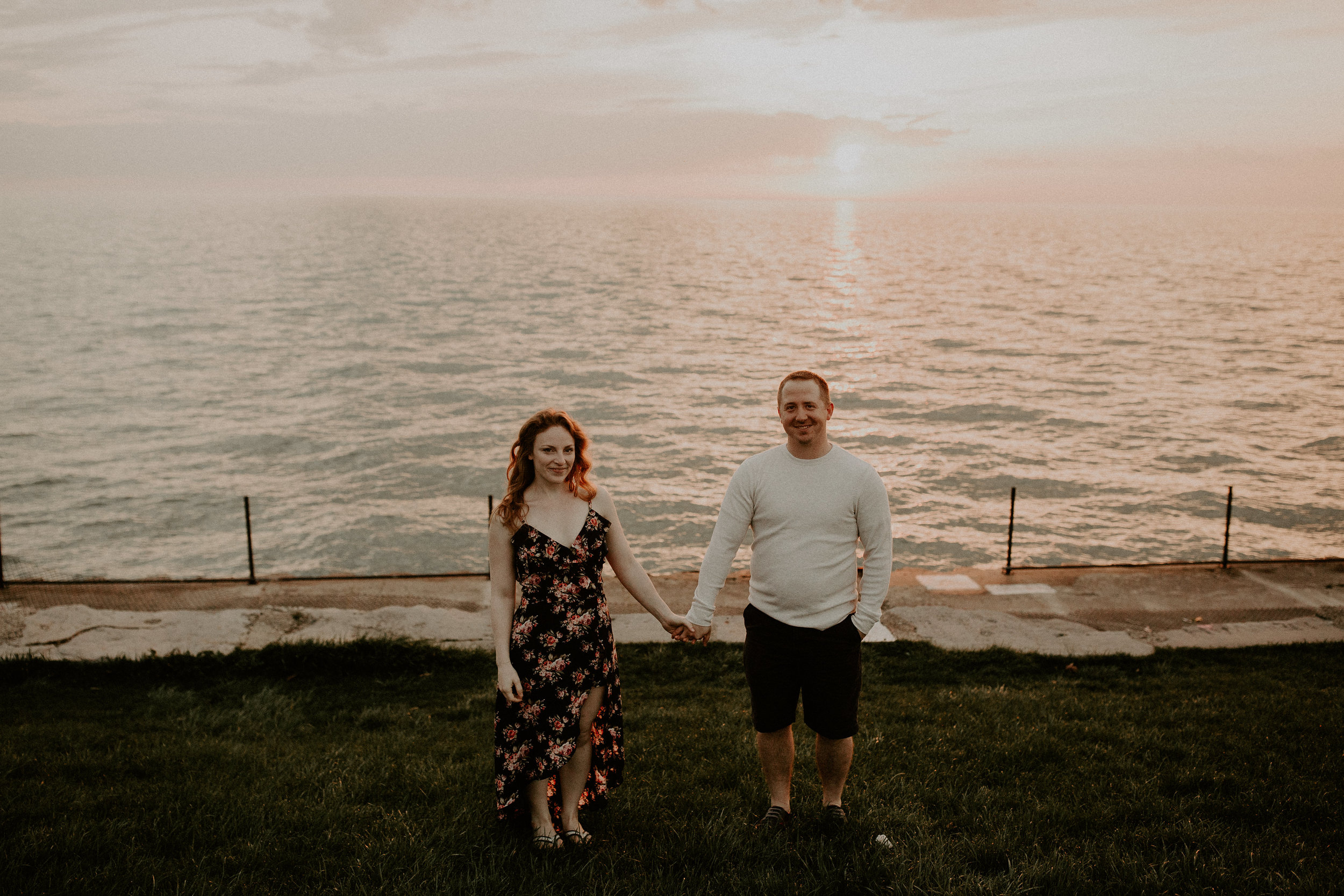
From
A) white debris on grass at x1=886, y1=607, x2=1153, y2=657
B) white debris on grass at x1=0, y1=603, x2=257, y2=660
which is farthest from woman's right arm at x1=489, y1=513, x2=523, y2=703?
white debris on grass at x1=886, y1=607, x2=1153, y2=657

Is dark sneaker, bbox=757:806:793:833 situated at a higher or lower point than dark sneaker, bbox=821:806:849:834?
lower

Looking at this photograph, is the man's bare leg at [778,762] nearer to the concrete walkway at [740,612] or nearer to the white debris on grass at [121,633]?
the concrete walkway at [740,612]

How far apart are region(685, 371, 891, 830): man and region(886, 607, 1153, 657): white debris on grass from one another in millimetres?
4861

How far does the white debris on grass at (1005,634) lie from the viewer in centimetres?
877

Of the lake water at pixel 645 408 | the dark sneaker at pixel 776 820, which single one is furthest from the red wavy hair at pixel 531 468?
the lake water at pixel 645 408

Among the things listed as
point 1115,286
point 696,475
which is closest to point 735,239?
point 1115,286

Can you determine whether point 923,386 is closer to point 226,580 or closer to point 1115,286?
point 226,580

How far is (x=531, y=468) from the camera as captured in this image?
4.47 metres

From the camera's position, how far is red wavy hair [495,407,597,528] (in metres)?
4.34

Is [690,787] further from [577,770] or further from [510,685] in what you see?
[510,685]

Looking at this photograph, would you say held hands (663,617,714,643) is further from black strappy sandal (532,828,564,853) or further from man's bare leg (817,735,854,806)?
black strappy sandal (532,828,564,853)

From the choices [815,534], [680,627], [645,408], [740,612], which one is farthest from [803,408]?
[645,408]

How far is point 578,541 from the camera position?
438 cm

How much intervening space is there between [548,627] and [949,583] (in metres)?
8.21
